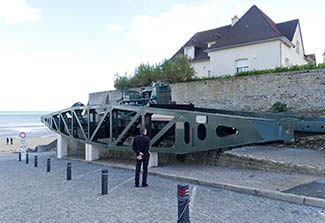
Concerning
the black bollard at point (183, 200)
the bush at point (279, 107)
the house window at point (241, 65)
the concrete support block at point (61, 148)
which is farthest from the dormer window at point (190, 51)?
the black bollard at point (183, 200)

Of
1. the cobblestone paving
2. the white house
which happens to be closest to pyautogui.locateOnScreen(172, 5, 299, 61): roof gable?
the white house

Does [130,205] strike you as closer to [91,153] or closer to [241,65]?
[91,153]

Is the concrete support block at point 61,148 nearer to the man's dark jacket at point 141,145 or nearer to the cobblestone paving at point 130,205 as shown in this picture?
the cobblestone paving at point 130,205

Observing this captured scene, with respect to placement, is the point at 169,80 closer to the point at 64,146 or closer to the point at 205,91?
the point at 205,91

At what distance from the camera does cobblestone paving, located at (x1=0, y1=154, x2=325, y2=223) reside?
5.89 meters

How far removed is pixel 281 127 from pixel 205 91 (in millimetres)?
10573

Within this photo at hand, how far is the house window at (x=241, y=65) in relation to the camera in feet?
84.6

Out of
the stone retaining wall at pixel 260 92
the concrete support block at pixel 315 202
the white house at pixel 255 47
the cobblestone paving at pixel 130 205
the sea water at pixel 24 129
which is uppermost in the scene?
the white house at pixel 255 47

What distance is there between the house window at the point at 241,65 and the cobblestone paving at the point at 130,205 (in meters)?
18.4

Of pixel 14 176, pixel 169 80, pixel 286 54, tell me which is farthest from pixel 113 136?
pixel 286 54

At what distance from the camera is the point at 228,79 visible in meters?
18.5

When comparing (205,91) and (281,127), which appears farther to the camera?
(205,91)

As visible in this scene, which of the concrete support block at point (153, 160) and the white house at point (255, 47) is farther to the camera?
the white house at point (255, 47)

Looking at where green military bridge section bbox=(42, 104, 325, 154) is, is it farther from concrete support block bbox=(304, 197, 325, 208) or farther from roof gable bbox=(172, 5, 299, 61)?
roof gable bbox=(172, 5, 299, 61)
